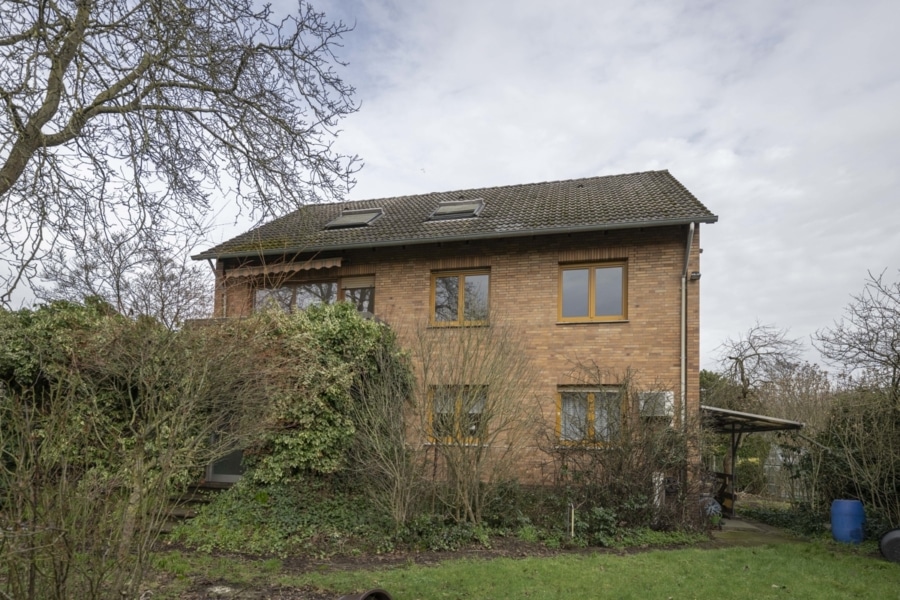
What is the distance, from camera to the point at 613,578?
8.31m

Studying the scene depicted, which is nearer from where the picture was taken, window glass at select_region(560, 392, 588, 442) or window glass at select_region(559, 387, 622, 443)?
window glass at select_region(559, 387, 622, 443)

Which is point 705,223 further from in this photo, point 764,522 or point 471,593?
point 471,593

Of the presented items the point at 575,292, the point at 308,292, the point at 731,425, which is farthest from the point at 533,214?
the point at 731,425

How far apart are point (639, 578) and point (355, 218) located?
12591 millimetres

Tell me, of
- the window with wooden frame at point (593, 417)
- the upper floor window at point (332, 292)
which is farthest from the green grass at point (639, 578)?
the upper floor window at point (332, 292)

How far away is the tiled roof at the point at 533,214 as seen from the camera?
13.9 metres

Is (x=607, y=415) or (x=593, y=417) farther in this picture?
(x=593, y=417)

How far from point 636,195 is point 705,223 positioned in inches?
119

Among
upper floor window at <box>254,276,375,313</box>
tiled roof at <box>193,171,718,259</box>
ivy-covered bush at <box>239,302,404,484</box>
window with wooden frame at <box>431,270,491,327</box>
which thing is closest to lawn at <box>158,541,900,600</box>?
ivy-covered bush at <box>239,302,404,484</box>

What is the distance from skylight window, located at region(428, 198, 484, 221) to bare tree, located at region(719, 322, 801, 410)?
40.5 ft

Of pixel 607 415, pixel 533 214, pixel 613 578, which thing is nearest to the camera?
pixel 613 578

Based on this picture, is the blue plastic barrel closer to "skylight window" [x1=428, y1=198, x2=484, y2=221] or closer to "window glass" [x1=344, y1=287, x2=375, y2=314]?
"skylight window" [x1=428, y1=198, x2=484, y2=221]

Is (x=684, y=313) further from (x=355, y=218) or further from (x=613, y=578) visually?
(x=355, y=218)

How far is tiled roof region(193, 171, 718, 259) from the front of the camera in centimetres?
1394
